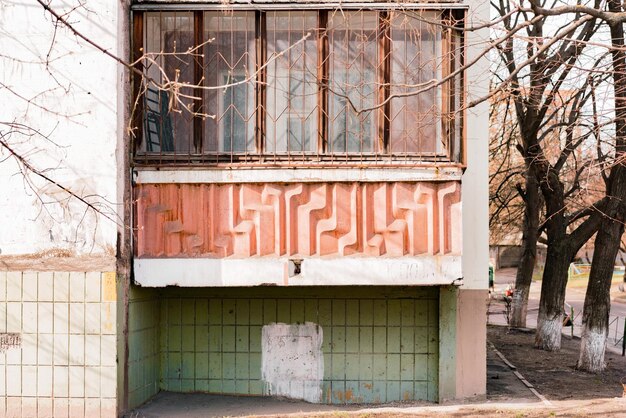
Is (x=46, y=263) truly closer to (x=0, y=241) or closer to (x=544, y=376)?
(x=0, y=241)

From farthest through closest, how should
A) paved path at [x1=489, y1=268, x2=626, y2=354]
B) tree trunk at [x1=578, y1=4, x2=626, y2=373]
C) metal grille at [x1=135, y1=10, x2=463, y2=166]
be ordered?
1. paved path at [x1=489, y1=268, x2=626, y2=354]
2. tree trunk at [x1=578, y1=4, x2=626, y2=373]
3. metal grille at [x1=135, y1=10, x2=463, y2=166]

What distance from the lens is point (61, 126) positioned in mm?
9766

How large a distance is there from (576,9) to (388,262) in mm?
3444

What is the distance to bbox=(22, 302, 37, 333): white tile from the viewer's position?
9766 millimetres

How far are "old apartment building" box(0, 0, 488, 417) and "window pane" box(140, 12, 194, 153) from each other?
0.7 inches

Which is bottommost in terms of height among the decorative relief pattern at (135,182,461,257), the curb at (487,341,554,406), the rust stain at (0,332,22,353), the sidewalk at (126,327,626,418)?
the curb at (487,341,554,406)

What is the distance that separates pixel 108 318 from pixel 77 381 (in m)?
0.78

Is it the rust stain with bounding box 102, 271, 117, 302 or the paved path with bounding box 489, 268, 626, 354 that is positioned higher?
the rust stain with bounding box 102, 271, 117, 302

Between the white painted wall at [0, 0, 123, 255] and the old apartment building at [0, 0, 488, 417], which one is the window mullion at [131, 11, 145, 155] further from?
the white painted wall at [0, 0, 123, 255]

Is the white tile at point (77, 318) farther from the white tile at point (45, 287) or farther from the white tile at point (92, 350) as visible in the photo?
the white tile at point (45, 287)

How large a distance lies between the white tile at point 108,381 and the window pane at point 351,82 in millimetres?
3557

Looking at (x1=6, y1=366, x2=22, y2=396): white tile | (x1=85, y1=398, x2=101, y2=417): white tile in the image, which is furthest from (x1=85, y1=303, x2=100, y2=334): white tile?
(x1=6, y1=366, x2=22, y2=396): white tile

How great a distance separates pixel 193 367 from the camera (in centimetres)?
1123

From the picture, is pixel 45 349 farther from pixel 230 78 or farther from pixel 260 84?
pixel 260 84
